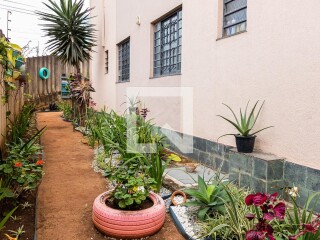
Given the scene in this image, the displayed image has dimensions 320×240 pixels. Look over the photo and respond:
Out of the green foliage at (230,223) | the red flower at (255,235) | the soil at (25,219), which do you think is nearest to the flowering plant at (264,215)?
the red flower at (255,235)

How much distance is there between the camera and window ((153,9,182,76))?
4.94m

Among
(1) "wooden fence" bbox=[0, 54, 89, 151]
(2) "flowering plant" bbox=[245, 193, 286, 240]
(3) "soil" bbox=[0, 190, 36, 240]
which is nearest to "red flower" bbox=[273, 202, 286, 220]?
(2) "flowering plant" bbox=[245, 193, 286, 240]

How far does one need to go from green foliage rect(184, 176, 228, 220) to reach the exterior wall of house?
847 millimetres

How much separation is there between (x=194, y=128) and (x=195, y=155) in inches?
16.6

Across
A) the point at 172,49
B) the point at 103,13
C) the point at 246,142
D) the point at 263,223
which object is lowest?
the point at 263,223

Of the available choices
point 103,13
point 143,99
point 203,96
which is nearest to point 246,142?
point 203,96

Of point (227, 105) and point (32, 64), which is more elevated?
point (32, 64)

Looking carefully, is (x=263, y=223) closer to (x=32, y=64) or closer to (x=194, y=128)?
(x=194, y=128)

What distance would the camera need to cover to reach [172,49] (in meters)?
5.14

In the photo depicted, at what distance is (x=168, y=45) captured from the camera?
17.3 feet

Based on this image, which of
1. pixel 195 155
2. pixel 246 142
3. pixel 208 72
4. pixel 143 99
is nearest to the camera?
pixel 246 142

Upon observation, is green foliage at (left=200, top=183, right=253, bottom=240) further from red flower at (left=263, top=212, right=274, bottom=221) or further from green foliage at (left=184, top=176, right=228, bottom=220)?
red flower at (left=263, top=212, right=274, bottom=221)

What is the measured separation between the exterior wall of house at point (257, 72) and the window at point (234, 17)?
3.8 inches
